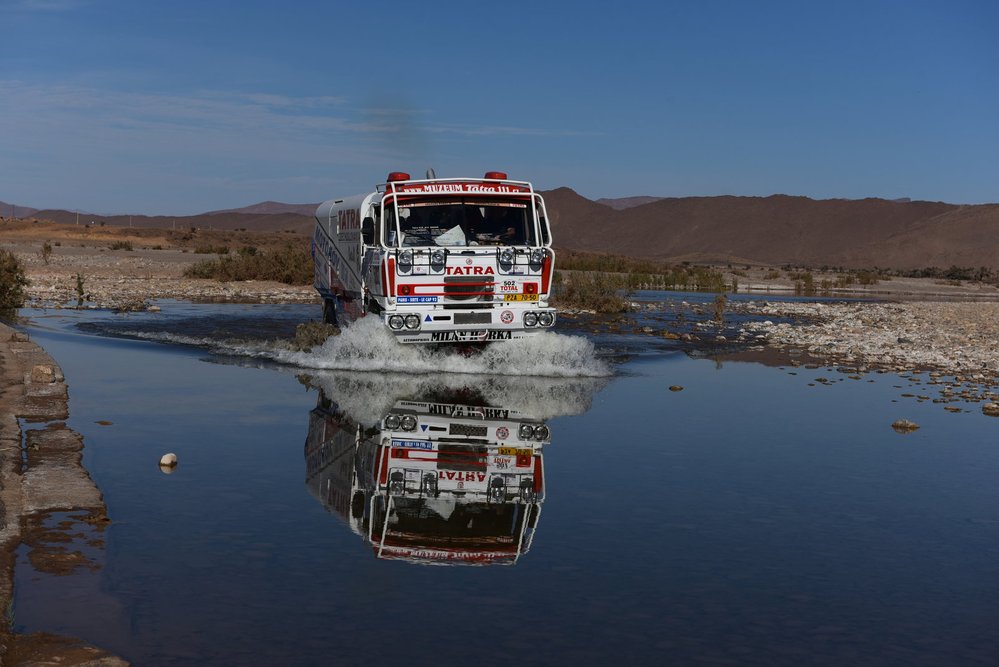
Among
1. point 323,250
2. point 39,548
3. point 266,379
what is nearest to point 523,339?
point 266,379

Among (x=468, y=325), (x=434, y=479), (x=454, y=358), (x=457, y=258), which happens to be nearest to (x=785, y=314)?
(x=454, y=358)

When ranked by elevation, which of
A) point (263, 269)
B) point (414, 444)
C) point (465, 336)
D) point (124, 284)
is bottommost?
point (414, 444)

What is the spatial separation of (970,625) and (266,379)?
39.3ft

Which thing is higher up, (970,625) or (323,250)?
(323,250)

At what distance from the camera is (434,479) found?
9.28 meters

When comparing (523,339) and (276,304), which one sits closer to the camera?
(523,339)

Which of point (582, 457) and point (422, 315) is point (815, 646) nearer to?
point (582, 457)

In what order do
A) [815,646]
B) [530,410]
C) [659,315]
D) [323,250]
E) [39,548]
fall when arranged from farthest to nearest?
[659,315] → [323,250] → [530,410] → [39,548] → [815,646]

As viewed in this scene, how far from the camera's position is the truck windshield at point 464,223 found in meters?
17.1

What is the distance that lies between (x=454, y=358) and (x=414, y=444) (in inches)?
270

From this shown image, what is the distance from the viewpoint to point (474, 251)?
54.7 ft

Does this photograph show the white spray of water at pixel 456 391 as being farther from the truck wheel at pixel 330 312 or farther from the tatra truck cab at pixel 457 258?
the truck wheel at pixel 330 312

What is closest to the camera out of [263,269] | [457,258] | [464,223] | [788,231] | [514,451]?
[514,451]

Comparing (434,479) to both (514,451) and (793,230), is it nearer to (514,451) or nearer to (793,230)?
(514,451)
